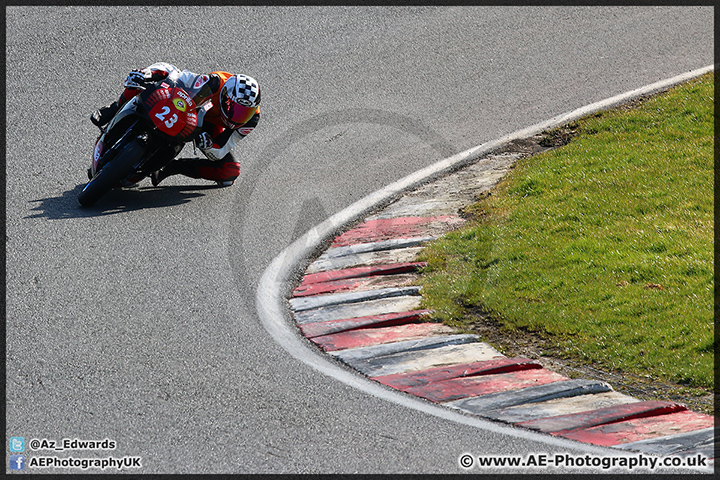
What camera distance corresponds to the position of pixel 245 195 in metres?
9.27

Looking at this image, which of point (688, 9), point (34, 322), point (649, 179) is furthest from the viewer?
point (688, 9)

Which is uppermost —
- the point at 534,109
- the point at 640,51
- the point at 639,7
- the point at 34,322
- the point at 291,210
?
the point at 639,7

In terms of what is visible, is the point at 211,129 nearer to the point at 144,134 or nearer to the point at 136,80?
the point at 144,134

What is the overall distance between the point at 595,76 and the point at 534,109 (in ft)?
5.03

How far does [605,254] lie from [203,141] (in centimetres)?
469

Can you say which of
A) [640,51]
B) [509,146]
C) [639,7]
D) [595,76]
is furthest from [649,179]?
[639,7]

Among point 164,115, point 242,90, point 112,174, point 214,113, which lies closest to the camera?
point 112,174

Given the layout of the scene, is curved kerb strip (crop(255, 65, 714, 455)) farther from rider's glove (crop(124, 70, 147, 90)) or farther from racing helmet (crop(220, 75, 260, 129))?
rider's glove (crop(124, 70, 147, 90))

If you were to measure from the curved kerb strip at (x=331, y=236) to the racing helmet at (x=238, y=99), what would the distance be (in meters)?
1.61

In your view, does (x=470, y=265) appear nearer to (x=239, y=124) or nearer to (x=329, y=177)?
(x=329, y=177)

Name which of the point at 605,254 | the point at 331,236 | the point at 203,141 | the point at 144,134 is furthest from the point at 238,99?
the point at 605,254

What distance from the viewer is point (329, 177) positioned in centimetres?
978

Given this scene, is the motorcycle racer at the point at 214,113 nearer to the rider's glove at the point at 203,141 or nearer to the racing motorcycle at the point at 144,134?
the rider's glove at the point at 203,141

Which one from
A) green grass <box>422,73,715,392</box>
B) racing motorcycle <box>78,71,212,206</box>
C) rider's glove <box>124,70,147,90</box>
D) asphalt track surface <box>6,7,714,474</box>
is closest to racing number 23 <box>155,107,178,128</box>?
racing motorcycle <box>78,71,212,206</box>
